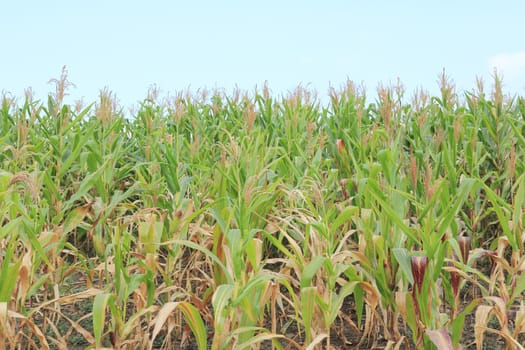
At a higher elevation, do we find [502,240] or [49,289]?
[502,240]

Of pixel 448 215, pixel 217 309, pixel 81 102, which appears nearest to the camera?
pixel 217 309

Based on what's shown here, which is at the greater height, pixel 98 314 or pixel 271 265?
pixel 271 265

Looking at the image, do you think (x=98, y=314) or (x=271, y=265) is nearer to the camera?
(x=98, y=314)

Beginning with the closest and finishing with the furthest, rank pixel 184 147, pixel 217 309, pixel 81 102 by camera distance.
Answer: pixel 217 309, pixel 184 147, pixel 81 102

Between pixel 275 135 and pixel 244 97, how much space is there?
1364 mm

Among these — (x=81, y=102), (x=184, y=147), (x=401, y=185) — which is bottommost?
(x=401, y=185)

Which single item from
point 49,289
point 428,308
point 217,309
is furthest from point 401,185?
point 49,289

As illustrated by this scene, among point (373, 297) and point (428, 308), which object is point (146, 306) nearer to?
point (373, 297)

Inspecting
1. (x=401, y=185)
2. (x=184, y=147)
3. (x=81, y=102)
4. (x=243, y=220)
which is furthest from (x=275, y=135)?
(x=243, y=220)

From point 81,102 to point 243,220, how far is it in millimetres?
4383

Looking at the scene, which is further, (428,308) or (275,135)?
(275,135)

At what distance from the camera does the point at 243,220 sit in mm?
2654

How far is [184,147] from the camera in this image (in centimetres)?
499

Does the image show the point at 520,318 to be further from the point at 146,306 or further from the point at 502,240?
the point at 146,306
